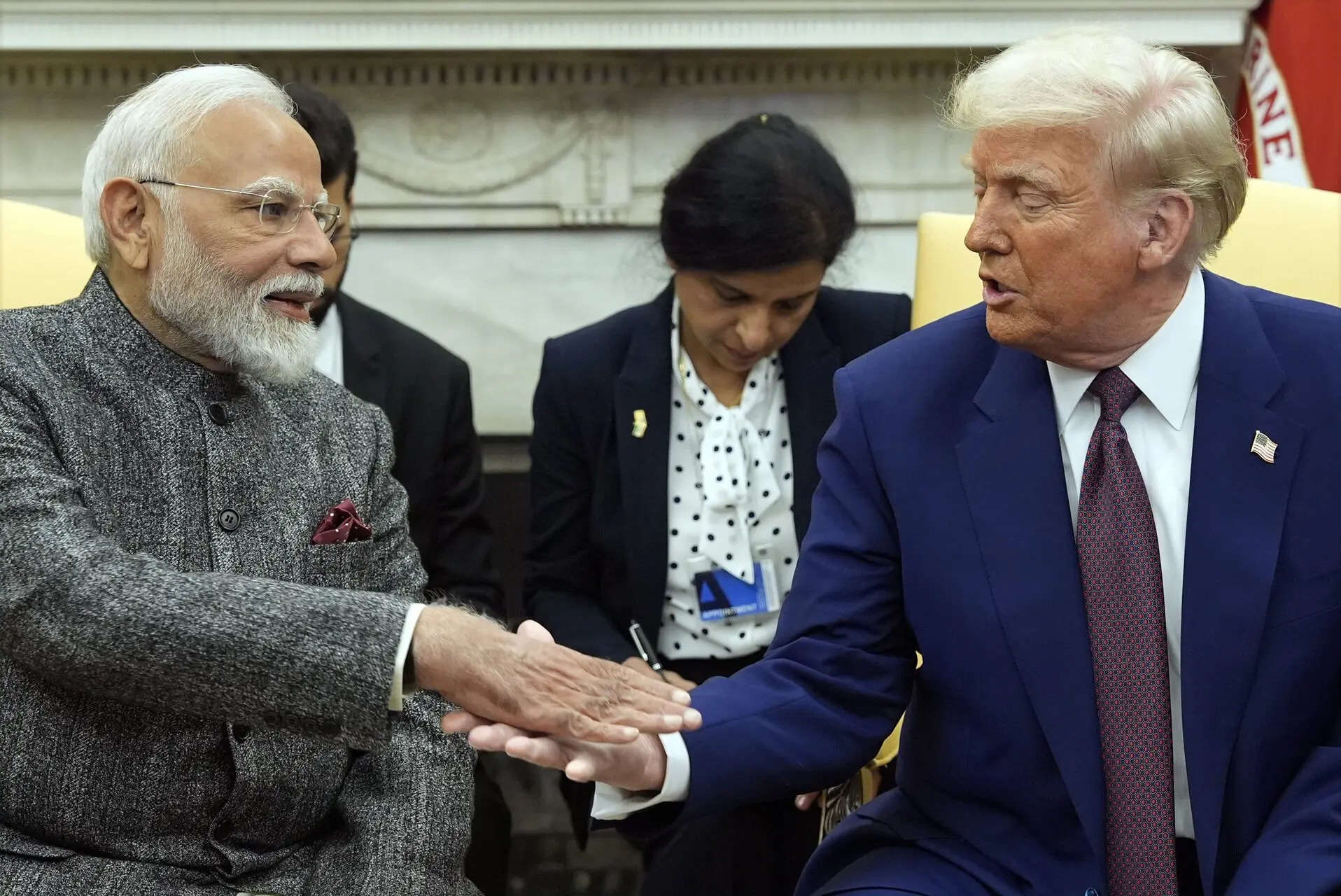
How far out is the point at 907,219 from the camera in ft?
15.1

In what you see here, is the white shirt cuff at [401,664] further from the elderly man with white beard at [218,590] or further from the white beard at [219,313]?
the white beard at [219,313]

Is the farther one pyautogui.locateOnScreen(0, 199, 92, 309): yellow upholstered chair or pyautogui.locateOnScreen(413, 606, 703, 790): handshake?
pyautogui.locateOnScreen(0, 199, 92, 309): yellow upholstered chair

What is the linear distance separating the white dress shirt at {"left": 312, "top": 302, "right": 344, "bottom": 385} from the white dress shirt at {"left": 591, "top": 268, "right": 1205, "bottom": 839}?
187cm

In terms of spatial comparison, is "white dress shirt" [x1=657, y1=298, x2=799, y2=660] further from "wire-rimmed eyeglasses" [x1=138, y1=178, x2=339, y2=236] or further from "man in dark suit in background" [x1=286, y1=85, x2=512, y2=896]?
"wire-rimmed eyeglasses" [x1=138, y1=178, x2=339, y2=236]

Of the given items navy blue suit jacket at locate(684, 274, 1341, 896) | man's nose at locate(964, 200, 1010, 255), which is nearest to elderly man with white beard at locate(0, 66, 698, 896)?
navy blue suit jacket at locate(684, 274, 1341, 896)

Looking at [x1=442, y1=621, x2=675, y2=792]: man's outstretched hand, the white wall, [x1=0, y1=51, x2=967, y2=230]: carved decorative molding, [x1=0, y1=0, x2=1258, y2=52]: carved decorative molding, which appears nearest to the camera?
[x1=442, y1=621, x2=675, y2=792]: man's outstretched hand

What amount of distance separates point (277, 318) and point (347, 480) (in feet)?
0.87

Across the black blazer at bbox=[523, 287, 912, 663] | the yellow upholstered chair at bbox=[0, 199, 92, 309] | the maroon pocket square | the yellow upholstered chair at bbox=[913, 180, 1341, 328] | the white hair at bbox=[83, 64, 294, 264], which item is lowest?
the black blazer at bbox=[523, 287, 912, 663]

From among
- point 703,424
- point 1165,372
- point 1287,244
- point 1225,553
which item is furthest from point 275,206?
point 1287,244

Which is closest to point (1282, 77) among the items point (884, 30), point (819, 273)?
point (884, 30)

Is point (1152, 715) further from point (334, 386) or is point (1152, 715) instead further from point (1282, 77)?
point (1282, 77)

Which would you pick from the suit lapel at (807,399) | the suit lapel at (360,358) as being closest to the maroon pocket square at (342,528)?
the suit lapel at (807,399)

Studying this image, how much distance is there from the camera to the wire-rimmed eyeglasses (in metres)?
2.26

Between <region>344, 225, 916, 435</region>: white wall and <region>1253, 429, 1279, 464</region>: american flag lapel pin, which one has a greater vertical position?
<region>1253, 429, 1279, 464</region>: american flag lapel pin
